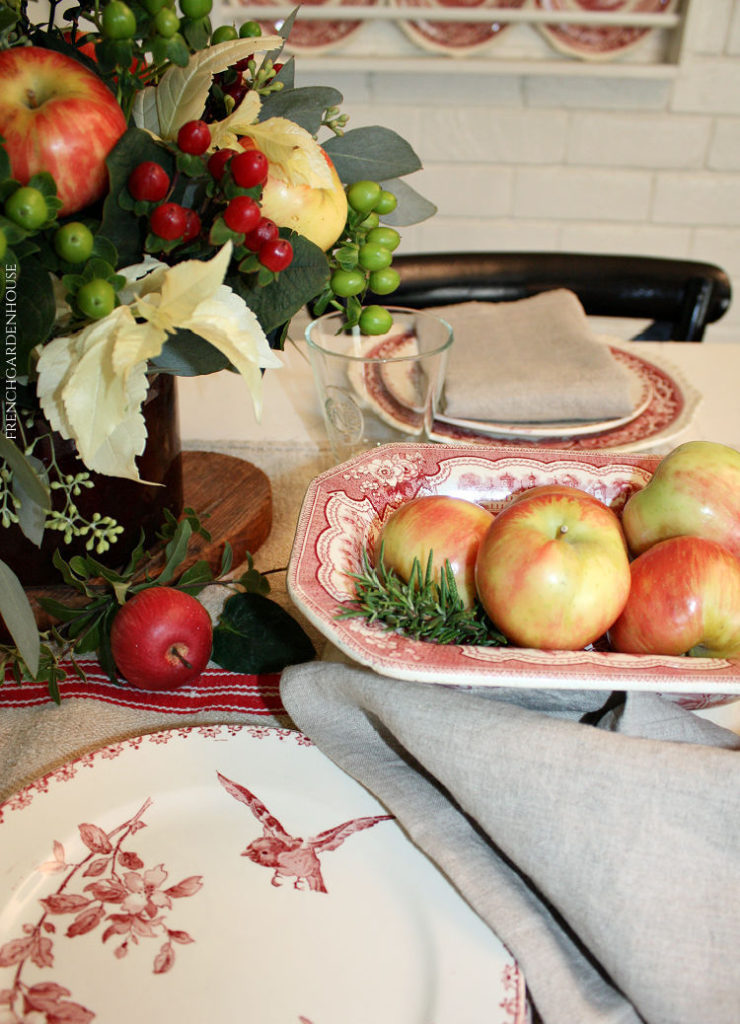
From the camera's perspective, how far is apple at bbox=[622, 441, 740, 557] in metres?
0.50

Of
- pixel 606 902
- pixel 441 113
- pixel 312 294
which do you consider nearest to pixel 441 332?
pixel 312 294

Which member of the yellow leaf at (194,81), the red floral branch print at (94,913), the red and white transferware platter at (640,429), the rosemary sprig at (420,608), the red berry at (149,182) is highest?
the yellow leaf at (194,81)

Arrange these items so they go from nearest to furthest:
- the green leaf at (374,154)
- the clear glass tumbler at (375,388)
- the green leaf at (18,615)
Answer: the green leaf at (18,615), the green leaf at (374,154), the clear glass tumbler at (375,388)

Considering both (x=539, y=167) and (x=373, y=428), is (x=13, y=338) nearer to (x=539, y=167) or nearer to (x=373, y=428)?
(x=373, y=428)

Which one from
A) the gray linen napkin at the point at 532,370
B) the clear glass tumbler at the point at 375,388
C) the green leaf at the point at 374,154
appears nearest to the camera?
the green leaf at the point at 374,154

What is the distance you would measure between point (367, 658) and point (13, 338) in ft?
0.75

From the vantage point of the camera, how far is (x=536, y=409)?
0.78 meters

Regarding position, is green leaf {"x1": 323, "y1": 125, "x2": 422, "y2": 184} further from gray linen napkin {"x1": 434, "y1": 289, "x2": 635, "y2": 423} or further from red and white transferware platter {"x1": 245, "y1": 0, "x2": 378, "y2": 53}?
red and white transferware platter {"x1": 245, "y1": 0, "x2": 378, "y2": 53}

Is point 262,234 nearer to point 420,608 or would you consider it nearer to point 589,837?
point 420,608

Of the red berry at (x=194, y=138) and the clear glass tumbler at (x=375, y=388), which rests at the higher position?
the red berry at (x=194, y=138)

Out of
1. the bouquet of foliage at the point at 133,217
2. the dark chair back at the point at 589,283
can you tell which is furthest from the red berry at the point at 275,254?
the dark chair back at the point at 589,283

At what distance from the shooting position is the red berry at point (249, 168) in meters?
0.41

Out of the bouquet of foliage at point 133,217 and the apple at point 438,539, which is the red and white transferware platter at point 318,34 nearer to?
the bouquet of foliage at point 133,217

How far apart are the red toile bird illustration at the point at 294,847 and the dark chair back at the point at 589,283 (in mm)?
890
